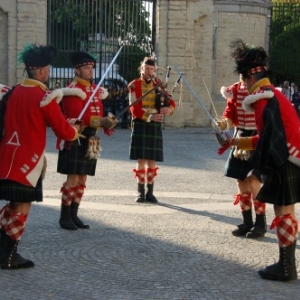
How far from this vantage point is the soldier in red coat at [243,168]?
26.6ft

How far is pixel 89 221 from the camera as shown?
8.77m

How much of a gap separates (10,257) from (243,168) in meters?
2.71

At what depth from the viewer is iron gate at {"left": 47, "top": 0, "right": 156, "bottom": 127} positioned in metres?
21.9

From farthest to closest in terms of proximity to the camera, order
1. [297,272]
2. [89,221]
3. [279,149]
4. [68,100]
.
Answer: [89,221]
[68,100]
[297,272]
[279,149]

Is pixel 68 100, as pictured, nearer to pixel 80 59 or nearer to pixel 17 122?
pixel 80 59

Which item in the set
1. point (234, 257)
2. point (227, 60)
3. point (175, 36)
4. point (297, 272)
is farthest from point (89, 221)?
point (227, 60)

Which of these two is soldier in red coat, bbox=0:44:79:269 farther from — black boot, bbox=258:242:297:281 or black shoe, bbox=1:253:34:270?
black boot, bbox=258:242:297:281

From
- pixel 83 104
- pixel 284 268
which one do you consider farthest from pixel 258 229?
pixel 83 104

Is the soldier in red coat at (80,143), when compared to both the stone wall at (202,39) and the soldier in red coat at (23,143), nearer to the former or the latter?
the soldier in red coat at (23,143)

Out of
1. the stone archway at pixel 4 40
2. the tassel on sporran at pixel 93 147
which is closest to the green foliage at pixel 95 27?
the stone archway at pixel 4 40

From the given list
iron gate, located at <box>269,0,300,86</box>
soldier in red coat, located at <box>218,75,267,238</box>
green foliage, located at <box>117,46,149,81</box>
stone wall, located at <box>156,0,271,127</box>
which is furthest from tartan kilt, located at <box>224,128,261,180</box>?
iron gate, located at <box>269,0,300,86</box>

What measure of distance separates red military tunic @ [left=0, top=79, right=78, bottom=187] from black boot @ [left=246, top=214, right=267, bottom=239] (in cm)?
254

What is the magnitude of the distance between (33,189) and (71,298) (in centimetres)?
118

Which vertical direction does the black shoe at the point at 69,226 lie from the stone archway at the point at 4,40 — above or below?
below
